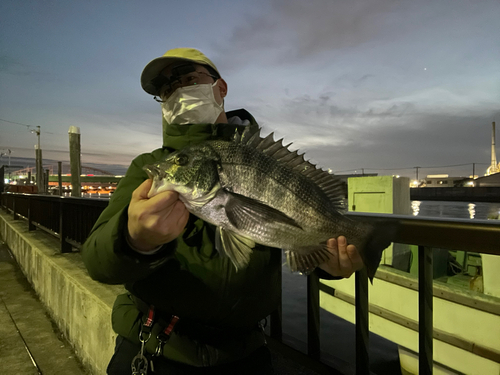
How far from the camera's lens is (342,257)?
1576 mm

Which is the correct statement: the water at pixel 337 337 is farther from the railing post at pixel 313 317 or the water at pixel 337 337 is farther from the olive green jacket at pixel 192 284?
the olive green jacket at pixel 192 284

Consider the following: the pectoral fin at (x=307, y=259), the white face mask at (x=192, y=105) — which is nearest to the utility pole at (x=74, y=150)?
the white face mask at (x=192, y=105)

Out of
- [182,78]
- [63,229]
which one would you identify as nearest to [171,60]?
[182,78]

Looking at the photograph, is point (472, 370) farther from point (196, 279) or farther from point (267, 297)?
point (196, 279)

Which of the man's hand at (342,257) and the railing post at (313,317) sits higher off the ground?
the man's hand at (342,257)

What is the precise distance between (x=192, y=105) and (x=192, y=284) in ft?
3.96

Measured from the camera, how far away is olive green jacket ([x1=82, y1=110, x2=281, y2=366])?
1456mm

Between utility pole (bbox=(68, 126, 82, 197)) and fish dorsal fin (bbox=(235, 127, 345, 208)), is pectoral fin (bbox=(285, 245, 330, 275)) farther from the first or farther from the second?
utility pole (bbox=(68, 126, 82, 197))

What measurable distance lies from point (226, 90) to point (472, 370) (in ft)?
15.4

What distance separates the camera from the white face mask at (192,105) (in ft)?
6.84

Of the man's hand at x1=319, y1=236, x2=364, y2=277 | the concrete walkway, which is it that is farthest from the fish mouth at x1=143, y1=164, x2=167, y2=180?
the concrete walkway

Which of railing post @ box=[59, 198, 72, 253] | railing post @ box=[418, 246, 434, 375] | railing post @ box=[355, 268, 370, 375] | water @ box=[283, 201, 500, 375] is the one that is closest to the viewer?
railing post @ box=[418, 246, 434, 375]

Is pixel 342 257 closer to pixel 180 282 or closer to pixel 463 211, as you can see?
pixel 180 282

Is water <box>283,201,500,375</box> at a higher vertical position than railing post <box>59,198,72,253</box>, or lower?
lower
